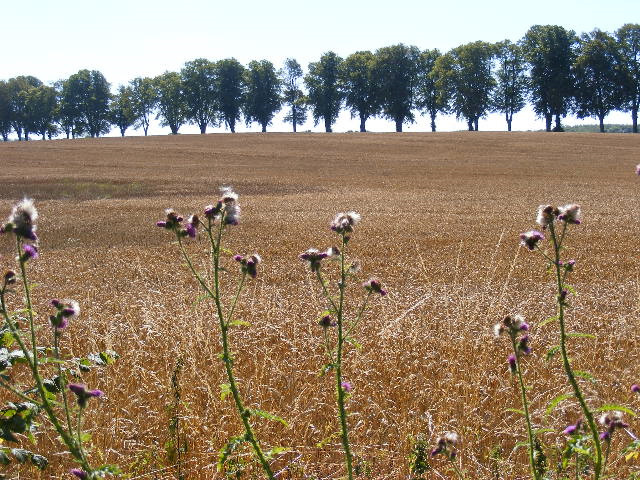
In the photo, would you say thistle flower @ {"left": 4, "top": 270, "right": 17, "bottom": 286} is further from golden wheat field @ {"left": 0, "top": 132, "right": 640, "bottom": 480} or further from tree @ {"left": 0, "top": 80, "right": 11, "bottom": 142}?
tree @ {"left": 0, "top": 80, "right": 11, "bottom": 142}

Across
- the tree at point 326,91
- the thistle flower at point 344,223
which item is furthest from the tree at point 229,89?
the thistle flower at point 344,223

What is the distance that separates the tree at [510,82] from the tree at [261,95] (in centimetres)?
3040

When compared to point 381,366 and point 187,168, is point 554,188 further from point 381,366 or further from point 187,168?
point 381,366

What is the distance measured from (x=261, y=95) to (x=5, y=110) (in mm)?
38991

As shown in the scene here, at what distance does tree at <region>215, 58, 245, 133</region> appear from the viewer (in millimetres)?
89688

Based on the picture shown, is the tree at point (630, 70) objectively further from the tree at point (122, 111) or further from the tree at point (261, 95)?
the tree at point (122, 111)

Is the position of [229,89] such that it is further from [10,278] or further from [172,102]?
[10,278]

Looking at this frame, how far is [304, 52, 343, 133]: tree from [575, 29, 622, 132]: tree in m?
30.2

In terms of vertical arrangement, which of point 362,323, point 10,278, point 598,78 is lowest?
point 362,323

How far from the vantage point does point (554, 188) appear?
82.9ft

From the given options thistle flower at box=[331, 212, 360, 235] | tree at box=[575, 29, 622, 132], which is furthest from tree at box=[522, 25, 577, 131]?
thistle flower at box=[331, 212, 360, 235]

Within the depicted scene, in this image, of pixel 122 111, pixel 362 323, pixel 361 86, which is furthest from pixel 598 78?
pixel 362 323

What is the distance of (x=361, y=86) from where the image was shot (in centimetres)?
8588

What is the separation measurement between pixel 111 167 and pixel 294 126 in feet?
203
